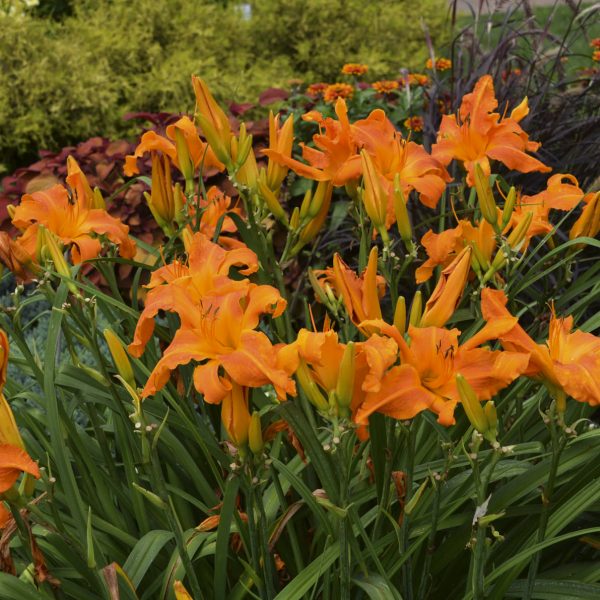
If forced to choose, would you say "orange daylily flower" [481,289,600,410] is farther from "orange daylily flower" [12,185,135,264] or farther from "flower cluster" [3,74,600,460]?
"orange daylily flower" [12,185,135,264]

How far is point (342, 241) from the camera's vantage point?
339 cm

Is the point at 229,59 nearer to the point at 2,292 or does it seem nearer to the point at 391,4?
the point at 391,4

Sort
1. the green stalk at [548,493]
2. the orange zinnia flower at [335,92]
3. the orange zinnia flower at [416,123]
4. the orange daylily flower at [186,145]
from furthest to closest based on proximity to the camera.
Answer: the orange zinnia flower at [335,92] → the orange zinnia flower at [416,123] → the orange daylily flower at [186,145] → the green stalk at [548,493]

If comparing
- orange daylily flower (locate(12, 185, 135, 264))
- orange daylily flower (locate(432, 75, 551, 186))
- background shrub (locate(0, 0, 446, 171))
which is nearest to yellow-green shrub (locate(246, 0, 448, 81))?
background shrub (locate(0, 0, 446, 171))

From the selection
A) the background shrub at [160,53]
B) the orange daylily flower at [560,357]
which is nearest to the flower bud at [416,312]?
the orange daylily flower at [560,357]

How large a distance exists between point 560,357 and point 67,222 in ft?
3.14

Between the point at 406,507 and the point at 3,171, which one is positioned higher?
the point at 406,507

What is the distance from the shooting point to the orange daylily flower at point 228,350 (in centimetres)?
108

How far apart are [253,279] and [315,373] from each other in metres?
0.63

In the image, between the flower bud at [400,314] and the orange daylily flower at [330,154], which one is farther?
the orange daylily flower at [330,154]

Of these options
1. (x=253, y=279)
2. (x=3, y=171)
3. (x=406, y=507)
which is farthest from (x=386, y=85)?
(x=406, y=507)

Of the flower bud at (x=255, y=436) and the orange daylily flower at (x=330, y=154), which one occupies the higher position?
the orange daylily flower at (x=330, y=154)

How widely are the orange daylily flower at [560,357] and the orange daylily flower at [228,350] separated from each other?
0.95 ft

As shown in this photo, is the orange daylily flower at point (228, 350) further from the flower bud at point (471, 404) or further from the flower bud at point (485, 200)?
the flower bud at point (485, 200)
